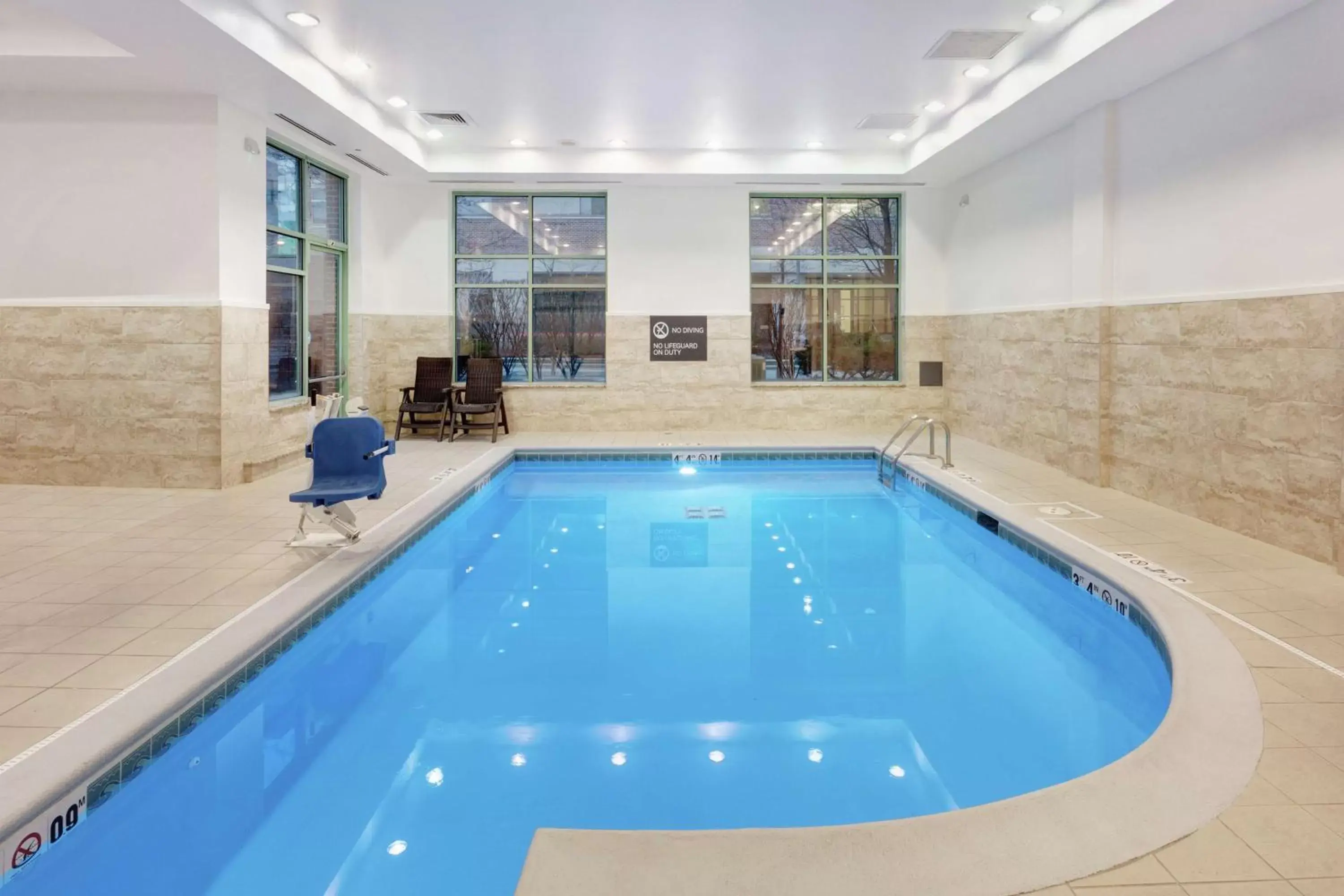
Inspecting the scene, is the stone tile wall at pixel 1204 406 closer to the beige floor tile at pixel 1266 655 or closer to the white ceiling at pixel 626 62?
the beige floor tile at pixel 1266 655

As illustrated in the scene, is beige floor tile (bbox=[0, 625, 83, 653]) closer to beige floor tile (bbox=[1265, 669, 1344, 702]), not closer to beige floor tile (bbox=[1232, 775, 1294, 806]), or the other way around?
beige floor tile (bbox=[1232, 775, 1294, 806])

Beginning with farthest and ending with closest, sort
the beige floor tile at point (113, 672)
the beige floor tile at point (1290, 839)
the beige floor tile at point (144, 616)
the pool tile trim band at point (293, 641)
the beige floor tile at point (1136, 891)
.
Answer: the beige floor tile at point (144, 616) < the beige floor tile at point (113, 672) < the pool tile trim band at point (293, 641) < the beige floor tile at point (1290, 839) < the beige floor tile at point (1136, 891)

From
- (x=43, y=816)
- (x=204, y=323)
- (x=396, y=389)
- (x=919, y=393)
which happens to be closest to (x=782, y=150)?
(x=919, y=393)

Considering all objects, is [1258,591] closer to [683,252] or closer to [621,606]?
[621,606]

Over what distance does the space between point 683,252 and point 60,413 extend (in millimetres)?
6494

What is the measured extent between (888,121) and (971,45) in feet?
7.16

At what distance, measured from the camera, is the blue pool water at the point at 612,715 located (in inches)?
100

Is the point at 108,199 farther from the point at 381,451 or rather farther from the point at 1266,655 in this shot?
the point at 1266,655

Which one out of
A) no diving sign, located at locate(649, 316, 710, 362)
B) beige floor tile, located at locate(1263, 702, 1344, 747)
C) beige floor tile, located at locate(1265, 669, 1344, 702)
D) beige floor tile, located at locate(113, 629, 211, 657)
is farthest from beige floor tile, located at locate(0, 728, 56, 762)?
no diving sign, located at locate(649, 316, 710, 362)

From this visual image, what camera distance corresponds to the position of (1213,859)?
2.04m

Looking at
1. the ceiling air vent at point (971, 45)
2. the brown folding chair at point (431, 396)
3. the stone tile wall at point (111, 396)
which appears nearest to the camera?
the ceiling air vent at point (971, 45)

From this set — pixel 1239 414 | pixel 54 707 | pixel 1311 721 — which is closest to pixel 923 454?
pixel 1239 414

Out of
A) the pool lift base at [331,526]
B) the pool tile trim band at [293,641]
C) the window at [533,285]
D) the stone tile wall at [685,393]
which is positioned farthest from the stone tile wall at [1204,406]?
the pool lift base at [331,526]

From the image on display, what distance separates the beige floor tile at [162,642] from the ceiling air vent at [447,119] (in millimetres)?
5854
